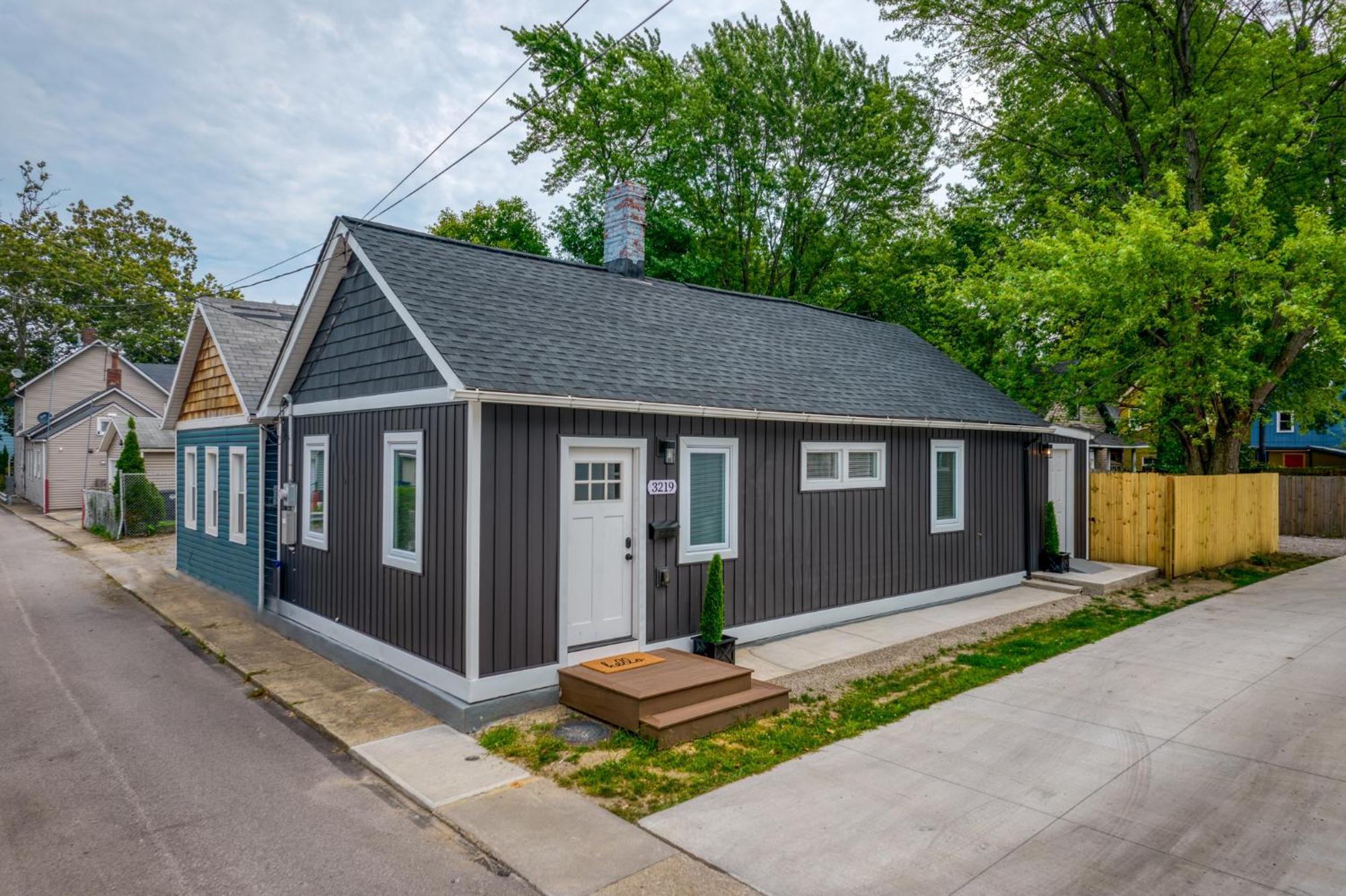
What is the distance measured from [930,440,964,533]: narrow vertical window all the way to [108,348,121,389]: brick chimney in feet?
107

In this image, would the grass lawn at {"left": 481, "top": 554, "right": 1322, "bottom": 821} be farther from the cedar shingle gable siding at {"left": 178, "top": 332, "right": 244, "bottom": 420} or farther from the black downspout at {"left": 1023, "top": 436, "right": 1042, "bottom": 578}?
A: the cedar shingle gable siding at {"left": 178, "top": 332, "right": 244, "bottom": 420}

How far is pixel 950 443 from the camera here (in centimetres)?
1108

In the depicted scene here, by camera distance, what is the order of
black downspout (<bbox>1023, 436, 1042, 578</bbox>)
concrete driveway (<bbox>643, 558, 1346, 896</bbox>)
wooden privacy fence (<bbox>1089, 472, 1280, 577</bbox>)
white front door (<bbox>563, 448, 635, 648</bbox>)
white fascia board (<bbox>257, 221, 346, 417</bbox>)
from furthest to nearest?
wooden privacy fence (<bbox>1089, 472, 1280, 577</bbox>)
black downspout (<bbox>1023, 436, 1042, 578</bbox>)
white fascia board (<bbox>257, 221, 346, 417</bbox>)
white front door (<bbox>563, 448, 635, 648</bbox>)
concrete driveway (<bbox>643, 558, 1346, 896</bbox>)

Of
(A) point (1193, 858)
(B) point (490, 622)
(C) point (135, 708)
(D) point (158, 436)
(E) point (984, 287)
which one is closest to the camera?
(A) point (1193, 858)

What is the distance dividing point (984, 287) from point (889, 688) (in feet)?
33.9

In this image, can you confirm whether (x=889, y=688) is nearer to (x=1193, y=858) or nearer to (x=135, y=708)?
(x=1193, y=858)

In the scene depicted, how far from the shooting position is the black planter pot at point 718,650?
7.48 meters

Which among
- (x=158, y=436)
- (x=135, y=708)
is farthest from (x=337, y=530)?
(x=158, y=436)

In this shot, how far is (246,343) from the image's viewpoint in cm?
1156

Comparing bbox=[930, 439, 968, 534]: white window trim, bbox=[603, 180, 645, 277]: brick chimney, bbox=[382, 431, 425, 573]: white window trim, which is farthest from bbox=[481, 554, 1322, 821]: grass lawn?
bbox=[603, 180, 645, 277]: brick chimney

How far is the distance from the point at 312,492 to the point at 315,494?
0.09 m

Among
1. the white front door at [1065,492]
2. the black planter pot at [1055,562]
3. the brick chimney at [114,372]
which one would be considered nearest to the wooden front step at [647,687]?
the black planter pot at [1055,562]

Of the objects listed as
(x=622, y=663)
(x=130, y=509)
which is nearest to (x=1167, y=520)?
(x=622, y=663)

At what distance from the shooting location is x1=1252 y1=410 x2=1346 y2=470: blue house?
31.5 m
